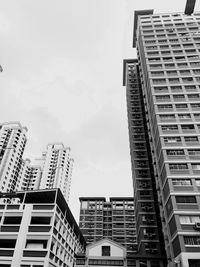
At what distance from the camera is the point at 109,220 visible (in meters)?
117

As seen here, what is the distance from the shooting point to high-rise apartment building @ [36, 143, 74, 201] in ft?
400

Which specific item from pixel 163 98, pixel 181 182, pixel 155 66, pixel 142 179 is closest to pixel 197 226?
pixel 181 182

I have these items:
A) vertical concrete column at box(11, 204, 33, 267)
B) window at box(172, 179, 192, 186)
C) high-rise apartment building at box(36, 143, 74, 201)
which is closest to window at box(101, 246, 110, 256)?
vertical concrete column at box(11, 204, 33, 267)

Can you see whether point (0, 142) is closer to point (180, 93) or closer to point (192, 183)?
point (180, 93)

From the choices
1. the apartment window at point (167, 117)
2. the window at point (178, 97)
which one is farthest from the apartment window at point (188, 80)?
the apartment window at point (167, 117)

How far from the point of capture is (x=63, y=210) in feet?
190

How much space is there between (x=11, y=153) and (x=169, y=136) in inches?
2979

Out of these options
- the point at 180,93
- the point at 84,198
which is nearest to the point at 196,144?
the point at 180,93

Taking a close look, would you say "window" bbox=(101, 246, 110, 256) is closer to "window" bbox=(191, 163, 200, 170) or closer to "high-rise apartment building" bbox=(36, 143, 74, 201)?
"window" bbox=(191, 163, 200, 170)

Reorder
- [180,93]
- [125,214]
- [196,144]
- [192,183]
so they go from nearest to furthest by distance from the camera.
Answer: [192,183] → [196,144] → [180,93] → [125,214]

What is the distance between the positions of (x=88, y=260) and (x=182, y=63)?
50.8 metres

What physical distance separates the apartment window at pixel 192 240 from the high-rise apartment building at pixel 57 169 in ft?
288

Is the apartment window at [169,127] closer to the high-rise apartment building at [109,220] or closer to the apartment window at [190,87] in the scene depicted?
the apartment window at [190,87]

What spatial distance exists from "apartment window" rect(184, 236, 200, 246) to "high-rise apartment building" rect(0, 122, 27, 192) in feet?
251
